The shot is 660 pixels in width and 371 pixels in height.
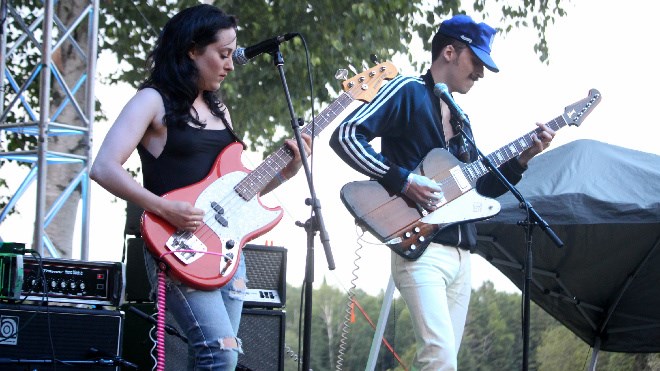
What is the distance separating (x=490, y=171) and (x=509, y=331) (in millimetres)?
4199

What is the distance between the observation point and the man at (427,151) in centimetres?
346

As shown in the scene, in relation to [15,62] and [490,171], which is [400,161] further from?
A: [15,62]

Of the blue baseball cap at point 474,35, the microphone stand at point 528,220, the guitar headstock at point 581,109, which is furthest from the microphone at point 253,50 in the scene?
the guitar headstock at point 581,109

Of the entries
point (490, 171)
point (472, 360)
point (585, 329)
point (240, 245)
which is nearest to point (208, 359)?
point (240, 245)

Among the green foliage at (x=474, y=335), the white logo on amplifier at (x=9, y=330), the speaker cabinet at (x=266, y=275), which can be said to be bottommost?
the green foliage at (x=474, y=335)

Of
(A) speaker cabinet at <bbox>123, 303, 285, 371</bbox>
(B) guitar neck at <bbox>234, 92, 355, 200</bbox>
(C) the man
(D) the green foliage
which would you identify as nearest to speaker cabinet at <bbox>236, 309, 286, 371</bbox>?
(A) speaker cabinet at <bbox>123, 303, 285, 371</bbox>

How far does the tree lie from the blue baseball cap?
5.06 meters

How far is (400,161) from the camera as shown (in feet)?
12.7

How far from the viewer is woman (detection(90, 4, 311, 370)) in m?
2.81

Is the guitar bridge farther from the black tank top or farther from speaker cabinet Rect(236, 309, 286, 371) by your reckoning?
speaker cabinet Rect(236, 309, 286, 371)

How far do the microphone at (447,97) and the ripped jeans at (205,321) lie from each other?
4.41 feet

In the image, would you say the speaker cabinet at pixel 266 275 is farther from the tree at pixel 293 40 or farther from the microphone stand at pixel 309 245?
the tree at pixel 293 40

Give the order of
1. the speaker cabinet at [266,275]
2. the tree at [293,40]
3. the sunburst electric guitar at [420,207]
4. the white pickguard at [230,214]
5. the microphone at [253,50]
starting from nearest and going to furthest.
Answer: the white pickguard at [230,214], the microphone at [253,50], the sunburst electric guitar at [420,207], the speaker cabinet at [266,275], the tree at [293,40]

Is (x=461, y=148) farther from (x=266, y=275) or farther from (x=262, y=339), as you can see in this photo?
(x=262, y=339)
